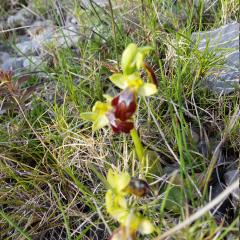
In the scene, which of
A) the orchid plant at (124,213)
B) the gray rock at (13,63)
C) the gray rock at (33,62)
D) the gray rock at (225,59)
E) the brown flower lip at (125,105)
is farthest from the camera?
the gray rock at (13,63)

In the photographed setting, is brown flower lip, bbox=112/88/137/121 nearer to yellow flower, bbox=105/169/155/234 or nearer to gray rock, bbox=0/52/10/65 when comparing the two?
yellow flower, bbox=105/169/155/234

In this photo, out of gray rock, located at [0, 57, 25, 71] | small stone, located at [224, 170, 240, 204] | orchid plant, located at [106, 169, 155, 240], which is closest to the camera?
orchid plant, located at [106, 169, 155, 240]

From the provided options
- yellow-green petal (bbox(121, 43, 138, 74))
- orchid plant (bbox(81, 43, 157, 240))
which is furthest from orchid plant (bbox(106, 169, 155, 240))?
yellow-green petal (bbox(121, 43, 138, 74))

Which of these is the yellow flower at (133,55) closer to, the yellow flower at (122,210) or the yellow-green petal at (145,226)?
the yellow flower at (122,210)

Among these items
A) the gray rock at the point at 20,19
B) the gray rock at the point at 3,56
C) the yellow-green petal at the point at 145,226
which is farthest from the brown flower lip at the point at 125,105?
the gray rock at the point at 20,19

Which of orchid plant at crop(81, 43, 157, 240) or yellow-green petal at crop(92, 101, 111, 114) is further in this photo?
yellow-green petal at crop(92, 101, 111, 114)

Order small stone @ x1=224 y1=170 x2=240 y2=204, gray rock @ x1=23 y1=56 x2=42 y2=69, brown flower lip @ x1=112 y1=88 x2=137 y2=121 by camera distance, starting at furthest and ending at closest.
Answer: gray rock @ x1=23 y1=56 x2=42 y2=69
small stone @ x1=224 y1=170 x2=240 y2=204
brown flower lip @ x1=112 y1=88 x2=137 y2=121

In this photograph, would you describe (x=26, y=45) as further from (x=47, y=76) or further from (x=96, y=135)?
(x=96, y=135)

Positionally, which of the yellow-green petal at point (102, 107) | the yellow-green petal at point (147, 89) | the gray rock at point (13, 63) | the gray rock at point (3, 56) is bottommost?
the gray rock at point (13, 63)
